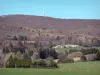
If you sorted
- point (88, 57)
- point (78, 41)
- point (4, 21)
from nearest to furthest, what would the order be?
1. point (88, 57)
2. point (78, 41)
3. point (4, 21)

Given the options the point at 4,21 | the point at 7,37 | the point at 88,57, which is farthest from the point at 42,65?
the point at 4,21

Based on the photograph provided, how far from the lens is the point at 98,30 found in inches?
2151

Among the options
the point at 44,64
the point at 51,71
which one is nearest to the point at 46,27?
the point at 44,64

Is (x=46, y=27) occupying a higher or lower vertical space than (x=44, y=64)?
higher

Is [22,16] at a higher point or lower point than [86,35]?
higher

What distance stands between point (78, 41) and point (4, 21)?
18881 millimetres

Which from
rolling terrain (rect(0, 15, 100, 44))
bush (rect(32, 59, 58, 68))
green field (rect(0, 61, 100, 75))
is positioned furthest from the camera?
rolling terrain (rect(0, 15, 100, 44))

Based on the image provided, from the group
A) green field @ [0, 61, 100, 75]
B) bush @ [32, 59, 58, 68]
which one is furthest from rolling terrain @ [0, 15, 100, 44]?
green field @ [0, 61, 100, 75]

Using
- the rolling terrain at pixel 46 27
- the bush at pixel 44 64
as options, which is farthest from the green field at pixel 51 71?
the rolling terrain at pixel 46 27

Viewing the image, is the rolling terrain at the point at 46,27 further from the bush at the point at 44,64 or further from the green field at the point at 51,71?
the green field at the point at 51,71

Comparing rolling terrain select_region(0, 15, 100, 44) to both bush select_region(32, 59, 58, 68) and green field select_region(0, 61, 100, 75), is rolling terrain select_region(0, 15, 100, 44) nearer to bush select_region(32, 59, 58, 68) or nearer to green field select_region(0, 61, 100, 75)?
bush select_region(32, 59, 58, 68)

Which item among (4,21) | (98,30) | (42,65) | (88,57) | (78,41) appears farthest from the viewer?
(4,21)

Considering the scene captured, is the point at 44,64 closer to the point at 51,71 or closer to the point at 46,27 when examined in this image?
the point at 51,71

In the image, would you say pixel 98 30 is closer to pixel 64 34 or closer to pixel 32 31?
pixel 64 34
